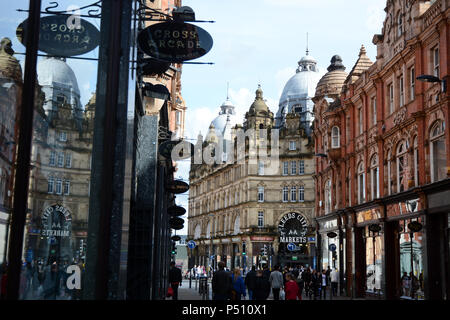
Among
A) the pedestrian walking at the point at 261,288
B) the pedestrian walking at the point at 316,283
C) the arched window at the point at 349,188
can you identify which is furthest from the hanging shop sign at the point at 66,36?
the arched window at the point at 349,188

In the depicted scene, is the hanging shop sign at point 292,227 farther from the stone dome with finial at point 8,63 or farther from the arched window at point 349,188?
the stone dome with finial at point 8,63

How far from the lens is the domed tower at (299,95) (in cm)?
9575

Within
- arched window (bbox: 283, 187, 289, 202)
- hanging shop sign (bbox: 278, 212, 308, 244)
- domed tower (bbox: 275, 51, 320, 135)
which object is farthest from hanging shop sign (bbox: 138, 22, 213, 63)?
domed tower (bbox: 275, 51, 320, 135)

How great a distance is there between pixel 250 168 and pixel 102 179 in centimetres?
7689

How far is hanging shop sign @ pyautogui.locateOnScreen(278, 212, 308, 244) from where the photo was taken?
3201 inches

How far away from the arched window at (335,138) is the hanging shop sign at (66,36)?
109ft

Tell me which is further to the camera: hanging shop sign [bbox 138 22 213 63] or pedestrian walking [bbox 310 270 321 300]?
pedestrian walking [bbox 310 270 321 300]

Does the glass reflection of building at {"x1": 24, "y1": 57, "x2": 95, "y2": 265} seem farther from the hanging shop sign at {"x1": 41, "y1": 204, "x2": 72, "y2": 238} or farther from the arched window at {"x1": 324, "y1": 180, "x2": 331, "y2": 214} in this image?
the arched window at {"x1": 324, "y1": 180, "x2": 331, "y2": 214}

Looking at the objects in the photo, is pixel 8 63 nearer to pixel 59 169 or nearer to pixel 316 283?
pixel 59 169

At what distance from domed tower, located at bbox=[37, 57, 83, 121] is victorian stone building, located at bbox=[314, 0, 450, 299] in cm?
1825

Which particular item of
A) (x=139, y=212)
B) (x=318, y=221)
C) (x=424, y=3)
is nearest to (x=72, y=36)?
(x=139, y=212)

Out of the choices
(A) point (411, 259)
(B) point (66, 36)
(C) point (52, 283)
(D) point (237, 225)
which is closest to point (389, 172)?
(A) point (411, 259)

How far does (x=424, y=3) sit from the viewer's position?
89.6 ft

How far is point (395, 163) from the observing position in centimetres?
3014
